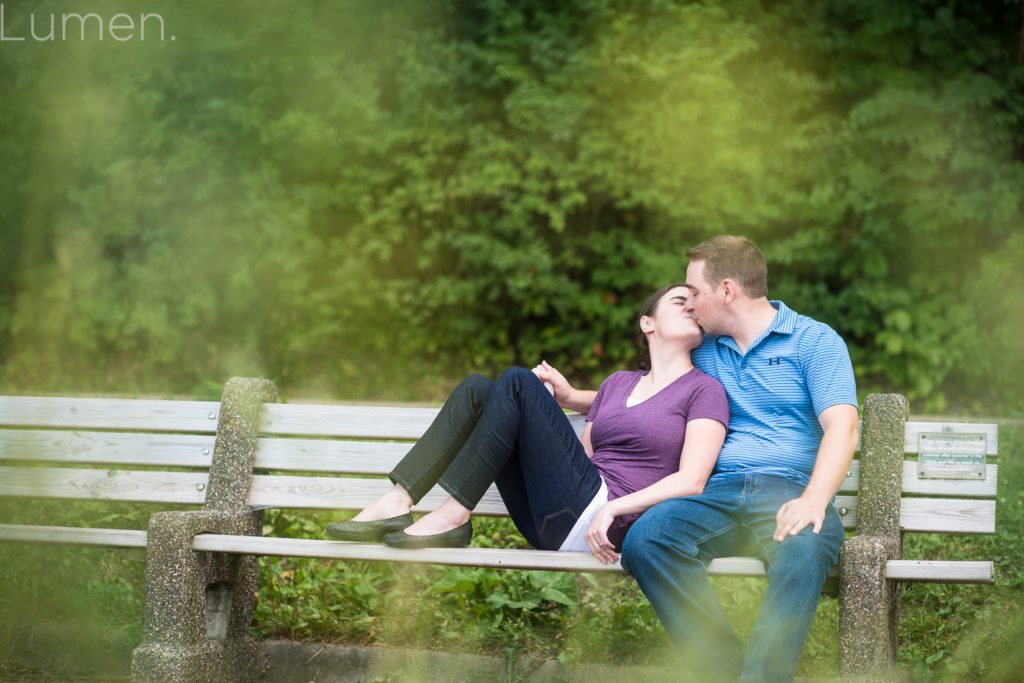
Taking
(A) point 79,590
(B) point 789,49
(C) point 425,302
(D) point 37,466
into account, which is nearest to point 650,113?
(B) point 789,49

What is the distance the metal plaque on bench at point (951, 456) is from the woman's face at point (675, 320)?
78 cm

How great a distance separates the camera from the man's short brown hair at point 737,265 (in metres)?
3.03

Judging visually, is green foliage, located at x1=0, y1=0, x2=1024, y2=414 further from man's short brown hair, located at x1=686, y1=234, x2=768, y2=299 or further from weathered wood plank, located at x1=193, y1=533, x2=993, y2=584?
weathered wood plank, located at x1=193, y1=533, x2=993, y2=584

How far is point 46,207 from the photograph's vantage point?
262 inches

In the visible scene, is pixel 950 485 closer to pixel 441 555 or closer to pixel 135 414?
pixel 441 555

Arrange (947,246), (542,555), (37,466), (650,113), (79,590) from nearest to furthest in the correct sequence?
1. (37,466)
2. (542,555)
3. (79,590)
4. (947,246)
5. (650,113)

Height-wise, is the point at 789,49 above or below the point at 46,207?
above

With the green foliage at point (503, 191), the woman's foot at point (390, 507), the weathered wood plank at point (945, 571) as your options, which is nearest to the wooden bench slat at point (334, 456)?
the woman's foot at point (390, 507)

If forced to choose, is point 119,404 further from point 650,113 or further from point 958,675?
point 650,113

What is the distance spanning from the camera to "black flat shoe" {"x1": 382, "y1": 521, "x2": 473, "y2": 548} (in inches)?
105

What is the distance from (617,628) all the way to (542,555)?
31.1 inches

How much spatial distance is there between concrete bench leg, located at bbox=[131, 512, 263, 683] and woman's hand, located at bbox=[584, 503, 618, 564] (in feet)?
4.12

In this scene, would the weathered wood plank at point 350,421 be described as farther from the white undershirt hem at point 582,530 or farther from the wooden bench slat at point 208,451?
the white undershirt hem at point 582,530

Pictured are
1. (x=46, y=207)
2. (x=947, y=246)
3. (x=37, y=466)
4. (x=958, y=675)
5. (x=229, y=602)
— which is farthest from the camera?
(x=46, y=207)
